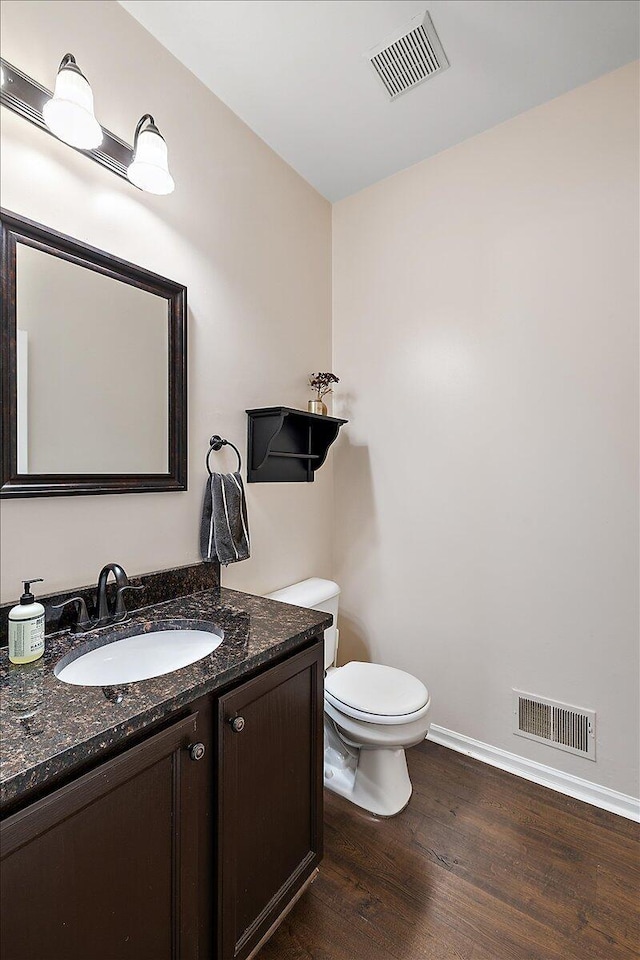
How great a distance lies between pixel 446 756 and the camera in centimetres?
205

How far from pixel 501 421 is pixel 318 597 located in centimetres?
110

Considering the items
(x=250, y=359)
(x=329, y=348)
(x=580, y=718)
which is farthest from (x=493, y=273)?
(x=580, y=718)

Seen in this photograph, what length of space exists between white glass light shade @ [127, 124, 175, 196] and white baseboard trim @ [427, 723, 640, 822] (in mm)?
2422

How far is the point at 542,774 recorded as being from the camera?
6.11ft

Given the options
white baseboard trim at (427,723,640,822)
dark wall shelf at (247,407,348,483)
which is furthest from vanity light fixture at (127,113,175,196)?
white baseboard trim at (427,723,640,822)

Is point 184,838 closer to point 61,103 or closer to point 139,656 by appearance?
point 139,656

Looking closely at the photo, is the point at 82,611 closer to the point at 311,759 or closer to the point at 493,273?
the point at 311,759

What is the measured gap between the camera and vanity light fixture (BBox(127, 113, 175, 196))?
136 cm

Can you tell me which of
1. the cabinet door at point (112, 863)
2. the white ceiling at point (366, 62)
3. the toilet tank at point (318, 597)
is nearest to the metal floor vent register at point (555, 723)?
the toilet tank at point (318, 597)

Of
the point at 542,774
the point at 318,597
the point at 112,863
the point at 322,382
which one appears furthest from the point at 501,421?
the point at 112,863

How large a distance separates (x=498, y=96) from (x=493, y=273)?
0.64m

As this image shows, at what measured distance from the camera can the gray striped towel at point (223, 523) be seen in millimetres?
1667

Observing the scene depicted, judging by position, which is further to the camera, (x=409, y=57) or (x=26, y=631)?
(x=409, y=57)

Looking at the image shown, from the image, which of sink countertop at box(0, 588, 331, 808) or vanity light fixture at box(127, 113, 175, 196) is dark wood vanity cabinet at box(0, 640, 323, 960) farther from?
vanity light fixture at box(127, 113, 175, 196)
